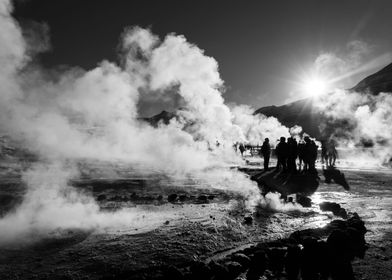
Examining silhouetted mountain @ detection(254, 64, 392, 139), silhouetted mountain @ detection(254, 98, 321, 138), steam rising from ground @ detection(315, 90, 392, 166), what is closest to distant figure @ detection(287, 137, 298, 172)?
steam rising from ground @ detection(315, 90, 392, 166)

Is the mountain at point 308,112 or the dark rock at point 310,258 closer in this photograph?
the dark rock at point 310,258

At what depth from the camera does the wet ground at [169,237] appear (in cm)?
569

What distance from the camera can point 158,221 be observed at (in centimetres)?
863

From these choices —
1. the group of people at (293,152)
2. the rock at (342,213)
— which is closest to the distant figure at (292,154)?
the group of people at (293,152)

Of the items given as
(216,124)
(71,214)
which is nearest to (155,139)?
(216,124)

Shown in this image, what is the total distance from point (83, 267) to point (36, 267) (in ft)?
2.72

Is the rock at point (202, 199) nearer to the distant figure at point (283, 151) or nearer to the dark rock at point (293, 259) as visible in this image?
the dark rock at point (293, 259)

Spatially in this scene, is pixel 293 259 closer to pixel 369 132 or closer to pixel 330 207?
pixel 330 207

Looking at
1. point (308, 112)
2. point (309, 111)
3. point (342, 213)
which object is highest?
point (309, 111)

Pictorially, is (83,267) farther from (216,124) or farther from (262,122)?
(262,122)

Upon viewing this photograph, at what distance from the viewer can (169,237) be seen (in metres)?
7.23

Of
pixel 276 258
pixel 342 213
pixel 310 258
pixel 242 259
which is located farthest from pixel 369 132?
pixel 242 259

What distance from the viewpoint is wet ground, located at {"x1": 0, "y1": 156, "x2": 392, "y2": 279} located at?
5688mm

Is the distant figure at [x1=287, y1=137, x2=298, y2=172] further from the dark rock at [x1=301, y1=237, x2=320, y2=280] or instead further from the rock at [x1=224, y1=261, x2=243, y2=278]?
the rock at [x1=224, y1=261, x2=243, y2=278]
